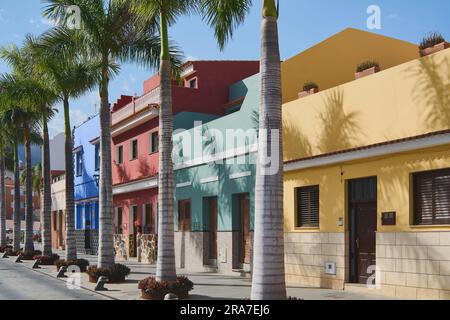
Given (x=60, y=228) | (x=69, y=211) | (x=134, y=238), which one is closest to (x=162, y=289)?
(x=69, y=211)

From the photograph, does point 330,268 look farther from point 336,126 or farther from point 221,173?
point 221,173

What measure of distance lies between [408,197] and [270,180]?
4.89 metres

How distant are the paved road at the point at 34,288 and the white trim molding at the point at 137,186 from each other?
7517mm

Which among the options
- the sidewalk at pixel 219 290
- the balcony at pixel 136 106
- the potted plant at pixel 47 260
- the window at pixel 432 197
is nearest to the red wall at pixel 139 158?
the balcony at pixel 136 106

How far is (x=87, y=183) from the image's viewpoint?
44.9 m

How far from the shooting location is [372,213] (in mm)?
17094

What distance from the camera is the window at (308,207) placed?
19250 millimetres

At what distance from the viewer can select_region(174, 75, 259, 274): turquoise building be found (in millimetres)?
23078

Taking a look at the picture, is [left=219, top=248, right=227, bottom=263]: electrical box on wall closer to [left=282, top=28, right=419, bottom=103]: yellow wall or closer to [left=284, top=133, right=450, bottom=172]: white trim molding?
[left=284, top=133, right=450, bottom=172]: white trim molding

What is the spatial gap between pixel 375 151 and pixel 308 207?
13.5ft

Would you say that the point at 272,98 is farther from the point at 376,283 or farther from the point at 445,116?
the point at 376,283

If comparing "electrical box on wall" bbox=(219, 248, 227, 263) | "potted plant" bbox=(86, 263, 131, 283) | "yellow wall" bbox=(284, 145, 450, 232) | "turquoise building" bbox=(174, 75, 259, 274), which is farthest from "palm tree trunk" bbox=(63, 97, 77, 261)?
"yellow wall" bbox=(284, 145, 450, 232)

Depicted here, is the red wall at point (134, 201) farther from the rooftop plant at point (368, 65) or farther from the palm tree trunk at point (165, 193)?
the rooftop plant at point (368, 65)

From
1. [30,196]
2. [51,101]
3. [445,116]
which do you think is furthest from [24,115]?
[445,116]
